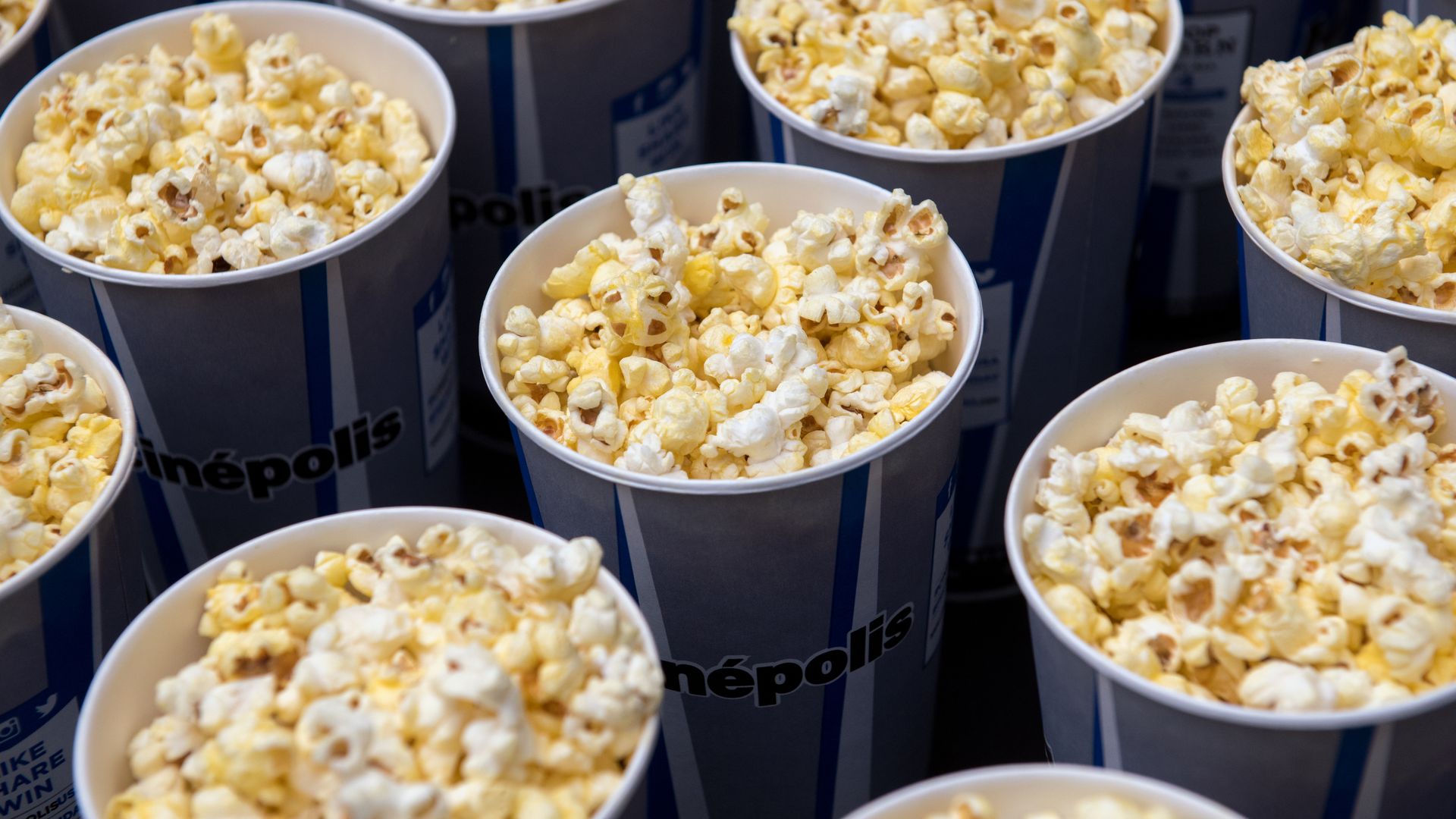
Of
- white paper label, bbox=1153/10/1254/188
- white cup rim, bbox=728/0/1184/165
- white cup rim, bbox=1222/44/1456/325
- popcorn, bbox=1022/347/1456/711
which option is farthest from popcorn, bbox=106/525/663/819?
white paper label, bbox=1153/10/1254/188

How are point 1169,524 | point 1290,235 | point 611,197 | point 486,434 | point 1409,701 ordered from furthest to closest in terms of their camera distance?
point 486,434
point 611,197
point 1290,235
point 1169,524
point 1409,701

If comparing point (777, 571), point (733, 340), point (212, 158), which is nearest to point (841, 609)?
point (777, 571)

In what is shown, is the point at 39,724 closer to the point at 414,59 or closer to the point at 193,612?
the point at 193,612

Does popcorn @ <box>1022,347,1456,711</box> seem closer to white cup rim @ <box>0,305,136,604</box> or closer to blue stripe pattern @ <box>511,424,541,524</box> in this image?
blue stripe pattern @ <box>511,424,541,524</box>

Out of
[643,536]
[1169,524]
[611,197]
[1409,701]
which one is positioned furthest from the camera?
[611,197]

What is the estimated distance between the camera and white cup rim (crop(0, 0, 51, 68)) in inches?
67.5

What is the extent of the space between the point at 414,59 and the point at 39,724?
808 millimetres

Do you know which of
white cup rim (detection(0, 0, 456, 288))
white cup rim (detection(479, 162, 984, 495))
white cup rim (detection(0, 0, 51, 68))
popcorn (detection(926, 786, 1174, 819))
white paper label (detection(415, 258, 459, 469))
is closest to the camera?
popcorn (detection(926, 786, 1174, 819))

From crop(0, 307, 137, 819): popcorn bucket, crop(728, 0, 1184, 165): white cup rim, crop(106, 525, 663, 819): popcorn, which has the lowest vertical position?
crop(0, 307, 137, 819): popcorn bucket

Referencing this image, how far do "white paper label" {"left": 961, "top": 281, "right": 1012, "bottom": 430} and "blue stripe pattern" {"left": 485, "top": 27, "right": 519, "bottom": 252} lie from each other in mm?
569

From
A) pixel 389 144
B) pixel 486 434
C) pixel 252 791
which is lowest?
pixel 486 434

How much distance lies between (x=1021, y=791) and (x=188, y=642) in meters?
0.62

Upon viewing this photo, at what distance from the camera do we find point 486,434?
2066 mm

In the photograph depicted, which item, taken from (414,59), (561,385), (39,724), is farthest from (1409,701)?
(414,59)
